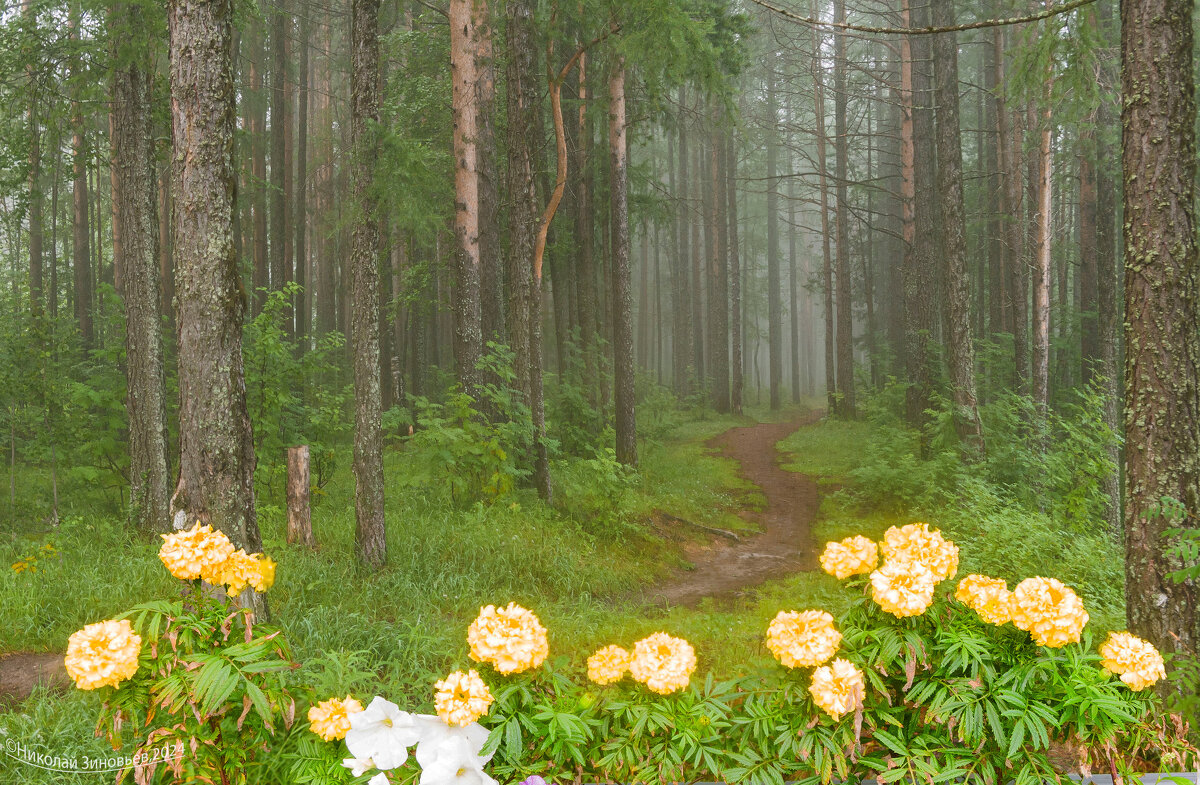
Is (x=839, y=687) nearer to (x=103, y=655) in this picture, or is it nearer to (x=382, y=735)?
(x=382, y=735)

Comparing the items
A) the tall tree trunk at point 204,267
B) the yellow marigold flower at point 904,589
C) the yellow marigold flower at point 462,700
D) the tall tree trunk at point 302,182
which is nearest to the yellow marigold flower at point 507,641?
the yellow marigold flower at point 462,700

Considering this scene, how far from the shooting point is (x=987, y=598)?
2752 millimetres

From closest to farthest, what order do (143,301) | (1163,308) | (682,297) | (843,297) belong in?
(1163,308) < (143,301) < (843,297) < (682,297)

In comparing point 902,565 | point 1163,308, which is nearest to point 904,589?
point 902,565

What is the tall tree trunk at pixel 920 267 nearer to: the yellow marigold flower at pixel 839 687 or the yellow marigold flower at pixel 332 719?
the yellow marigold flower at pixel 839 687

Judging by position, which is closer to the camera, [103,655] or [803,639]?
[103,655]

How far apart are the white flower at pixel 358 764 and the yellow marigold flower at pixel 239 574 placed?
0.78 metres

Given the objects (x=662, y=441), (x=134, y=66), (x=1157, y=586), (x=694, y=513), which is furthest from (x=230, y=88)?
(x=662, y=441)

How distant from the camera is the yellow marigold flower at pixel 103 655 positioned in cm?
230

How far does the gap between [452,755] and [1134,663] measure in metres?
2.59

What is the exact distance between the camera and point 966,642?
8.76 ft

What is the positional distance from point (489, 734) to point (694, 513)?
8353mm

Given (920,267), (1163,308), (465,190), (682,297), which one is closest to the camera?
(1163,308)

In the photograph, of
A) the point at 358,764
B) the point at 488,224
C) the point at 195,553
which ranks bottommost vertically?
the point at 358,764
